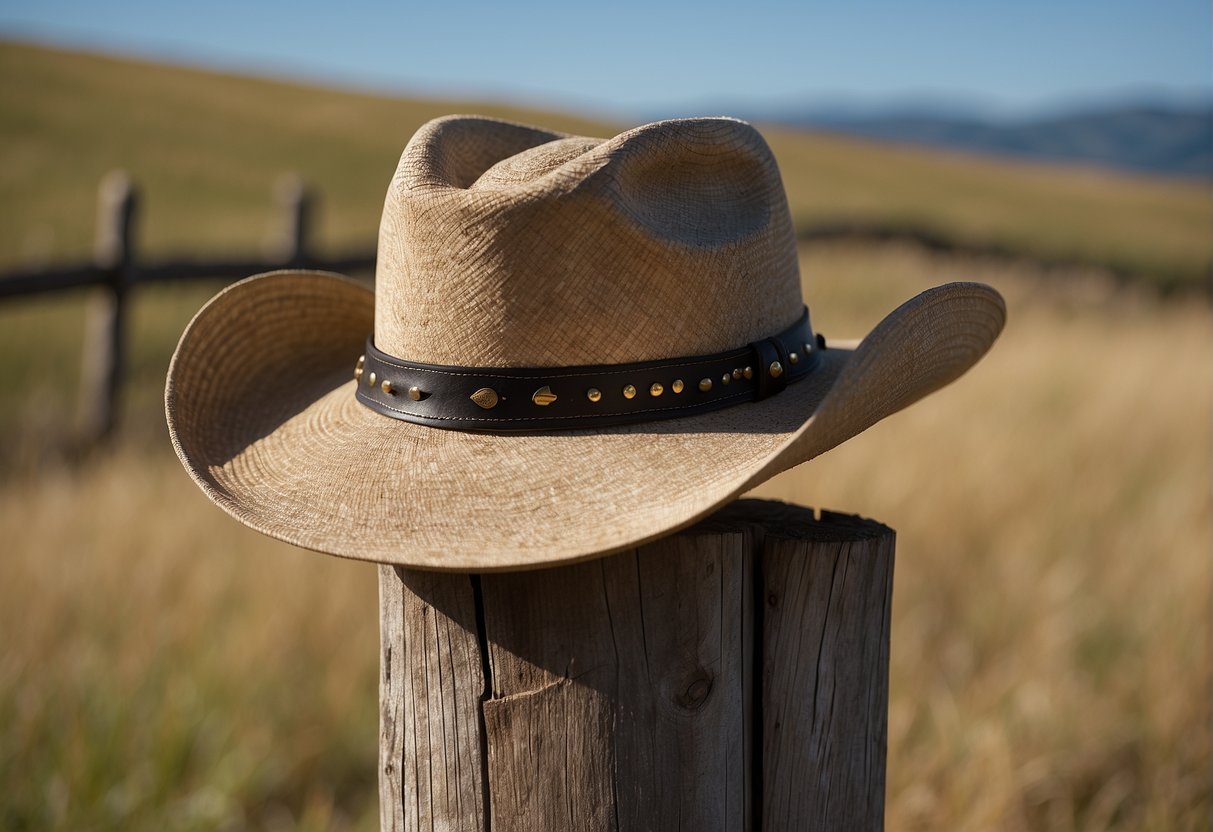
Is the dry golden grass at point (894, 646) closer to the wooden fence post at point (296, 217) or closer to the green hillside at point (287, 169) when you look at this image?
the wooden fence post at point (296, 217)

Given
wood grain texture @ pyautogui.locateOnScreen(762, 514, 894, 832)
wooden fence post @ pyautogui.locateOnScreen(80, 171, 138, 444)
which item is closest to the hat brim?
wood grain texture @ pyautogui.locateOnScreen(762, 514, 894, 832)

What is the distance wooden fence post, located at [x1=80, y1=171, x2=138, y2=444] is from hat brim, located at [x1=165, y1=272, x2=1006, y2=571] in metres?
5.39

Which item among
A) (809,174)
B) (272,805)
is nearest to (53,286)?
(272,805)

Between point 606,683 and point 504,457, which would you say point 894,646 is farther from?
point 504,457

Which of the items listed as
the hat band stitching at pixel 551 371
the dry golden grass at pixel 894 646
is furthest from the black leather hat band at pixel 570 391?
the dry golden grass at pixel 894 646

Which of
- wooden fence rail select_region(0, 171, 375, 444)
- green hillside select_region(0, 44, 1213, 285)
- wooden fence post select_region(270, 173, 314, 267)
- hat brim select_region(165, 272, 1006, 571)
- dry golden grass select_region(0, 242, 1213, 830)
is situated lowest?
dry golden grass select_region(0, 242, 1213, 830)

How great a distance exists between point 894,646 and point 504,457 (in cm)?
273

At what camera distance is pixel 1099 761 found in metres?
3.25

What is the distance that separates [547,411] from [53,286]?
5544mm

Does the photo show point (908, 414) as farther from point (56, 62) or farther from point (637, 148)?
point (56, 62)

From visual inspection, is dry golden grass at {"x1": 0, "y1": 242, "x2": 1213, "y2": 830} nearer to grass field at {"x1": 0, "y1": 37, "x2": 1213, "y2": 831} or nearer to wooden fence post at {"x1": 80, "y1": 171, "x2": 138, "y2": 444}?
grass field at {"x1": 0, "y1": 37, "x2": 1213, "y2": 831}

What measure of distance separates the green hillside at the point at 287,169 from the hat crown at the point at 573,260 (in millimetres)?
15359

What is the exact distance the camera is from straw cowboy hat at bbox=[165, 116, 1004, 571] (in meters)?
1.32

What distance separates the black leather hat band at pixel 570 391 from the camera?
1.44 m
